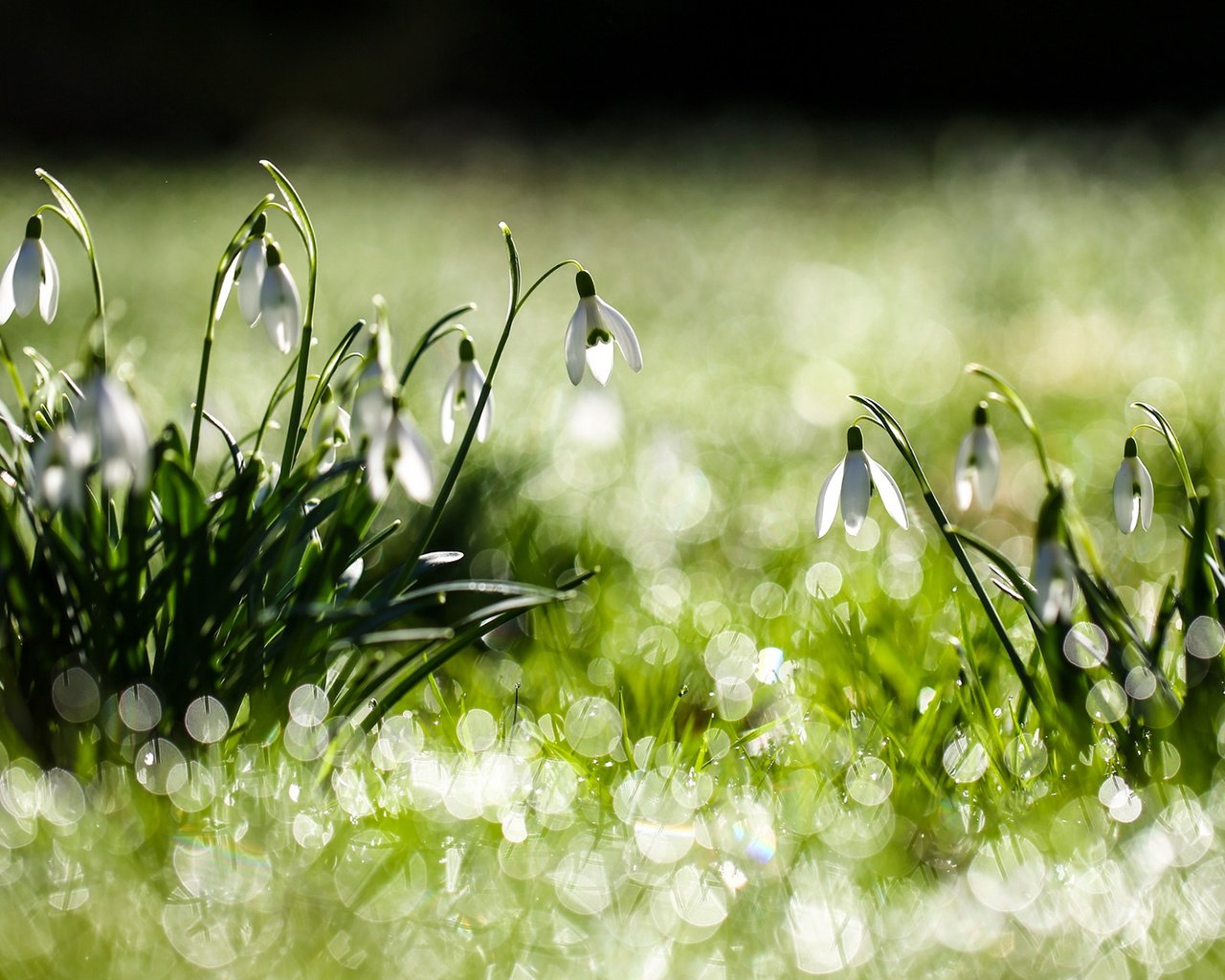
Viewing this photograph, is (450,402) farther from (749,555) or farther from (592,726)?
(749,555)

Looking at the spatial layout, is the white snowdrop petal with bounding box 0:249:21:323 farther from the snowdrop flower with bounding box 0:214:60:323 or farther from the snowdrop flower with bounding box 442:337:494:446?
the snowdrop flower with bounding box 442:337:494:446

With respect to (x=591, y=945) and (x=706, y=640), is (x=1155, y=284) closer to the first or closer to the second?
(x=706, y=640)

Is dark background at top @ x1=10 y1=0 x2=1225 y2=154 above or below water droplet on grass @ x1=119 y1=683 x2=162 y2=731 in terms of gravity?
below

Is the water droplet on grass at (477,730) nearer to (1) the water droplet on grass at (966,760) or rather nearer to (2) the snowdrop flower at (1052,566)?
(1) the water droplet on grass at (966,760)

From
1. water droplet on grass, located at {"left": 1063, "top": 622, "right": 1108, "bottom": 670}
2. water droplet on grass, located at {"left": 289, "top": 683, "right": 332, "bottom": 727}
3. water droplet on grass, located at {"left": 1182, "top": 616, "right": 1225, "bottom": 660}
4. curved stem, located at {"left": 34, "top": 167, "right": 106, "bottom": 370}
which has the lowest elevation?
water droplet on grass, located at {"left": 289, "top": 683, "right": 332, "bottom": 727}

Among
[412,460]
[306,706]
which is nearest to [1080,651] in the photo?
[412,460]

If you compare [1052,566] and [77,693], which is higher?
[1052,566]

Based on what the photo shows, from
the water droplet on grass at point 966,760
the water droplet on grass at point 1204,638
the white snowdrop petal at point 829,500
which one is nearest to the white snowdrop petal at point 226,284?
the white snowdrop petal at point 829,500

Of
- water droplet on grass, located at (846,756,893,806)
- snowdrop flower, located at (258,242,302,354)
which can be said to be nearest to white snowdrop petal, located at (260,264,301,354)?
snowdrop flower, located at (258,242,302,354)
